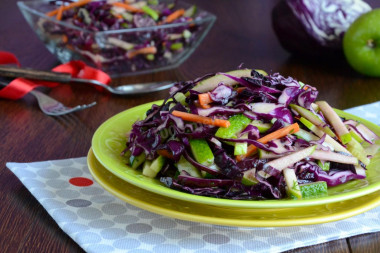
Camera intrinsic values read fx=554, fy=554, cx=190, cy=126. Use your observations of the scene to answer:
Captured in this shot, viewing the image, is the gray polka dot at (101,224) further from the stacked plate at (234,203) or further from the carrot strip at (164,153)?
the carrot strip at (164,153)

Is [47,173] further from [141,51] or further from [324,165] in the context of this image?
[141,51]

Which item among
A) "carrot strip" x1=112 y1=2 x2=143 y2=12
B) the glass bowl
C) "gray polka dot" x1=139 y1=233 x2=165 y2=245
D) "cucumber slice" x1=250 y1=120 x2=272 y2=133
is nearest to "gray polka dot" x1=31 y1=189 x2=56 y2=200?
"gray polka dot" x1=139 y1=233 x2=165 y2=245

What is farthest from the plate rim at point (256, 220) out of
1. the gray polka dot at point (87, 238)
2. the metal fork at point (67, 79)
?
the metal fork at point (67, 79)

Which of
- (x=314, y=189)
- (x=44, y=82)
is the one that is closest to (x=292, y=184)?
(x=314, y=189)

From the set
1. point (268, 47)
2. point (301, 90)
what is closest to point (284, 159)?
point (301, 90)

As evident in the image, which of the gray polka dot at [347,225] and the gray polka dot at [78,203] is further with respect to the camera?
the gray polka dot at [78,203]
